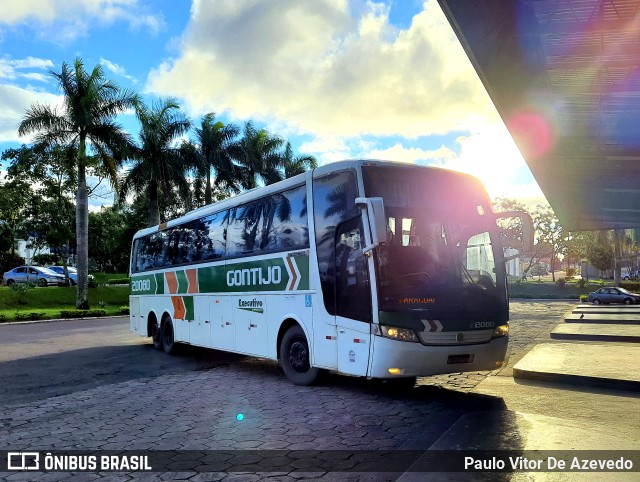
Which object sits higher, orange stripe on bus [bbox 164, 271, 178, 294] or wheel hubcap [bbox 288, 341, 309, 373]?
orange stripe on bus [bbox 164, 271, 178, 294]

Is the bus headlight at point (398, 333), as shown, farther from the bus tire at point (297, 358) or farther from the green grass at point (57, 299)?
the green grass at point (57, 299)

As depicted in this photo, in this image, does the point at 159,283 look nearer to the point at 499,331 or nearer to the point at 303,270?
the point at 303,270

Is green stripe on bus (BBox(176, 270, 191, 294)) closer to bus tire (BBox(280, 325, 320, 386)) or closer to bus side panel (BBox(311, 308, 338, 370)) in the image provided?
bus tire (BBox(280, 325, 320, 386))

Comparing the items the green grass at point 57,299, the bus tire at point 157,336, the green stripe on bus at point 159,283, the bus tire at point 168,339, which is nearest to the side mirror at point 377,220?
the bus tire at point 168,339

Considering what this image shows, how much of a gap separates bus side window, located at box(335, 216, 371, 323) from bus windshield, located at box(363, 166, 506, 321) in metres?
0.30

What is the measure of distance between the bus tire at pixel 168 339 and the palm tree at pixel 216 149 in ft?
72.7

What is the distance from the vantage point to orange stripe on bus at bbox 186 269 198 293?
1237 centimetres

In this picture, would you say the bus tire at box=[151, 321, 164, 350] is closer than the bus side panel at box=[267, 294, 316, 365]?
No

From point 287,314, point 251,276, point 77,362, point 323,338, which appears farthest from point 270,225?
point 77,362

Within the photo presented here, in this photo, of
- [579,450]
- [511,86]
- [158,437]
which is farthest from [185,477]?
[511,86]

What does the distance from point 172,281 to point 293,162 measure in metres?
31.7

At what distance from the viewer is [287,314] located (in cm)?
906

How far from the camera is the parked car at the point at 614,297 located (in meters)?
38.8

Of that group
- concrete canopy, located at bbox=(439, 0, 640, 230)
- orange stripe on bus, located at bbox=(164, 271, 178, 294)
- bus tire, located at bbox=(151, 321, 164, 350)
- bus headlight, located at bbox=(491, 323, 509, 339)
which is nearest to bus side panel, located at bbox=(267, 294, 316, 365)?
bus headlight, located at bbox=(491, 323, 509, 339)
